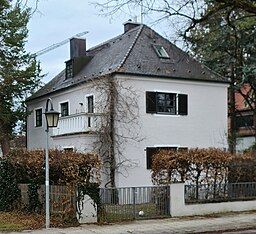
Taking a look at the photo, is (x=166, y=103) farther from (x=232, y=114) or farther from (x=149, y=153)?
(x=232, y=114)

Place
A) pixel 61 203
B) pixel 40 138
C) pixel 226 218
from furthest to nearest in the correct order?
pixel 40 138 < pixel 226 218 < pixel 61 203

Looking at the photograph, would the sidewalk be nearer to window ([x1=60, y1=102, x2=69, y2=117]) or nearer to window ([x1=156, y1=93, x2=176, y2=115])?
window ([x1=156, y1=93, x2=176, y2=115])

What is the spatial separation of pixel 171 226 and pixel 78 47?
20.2 m

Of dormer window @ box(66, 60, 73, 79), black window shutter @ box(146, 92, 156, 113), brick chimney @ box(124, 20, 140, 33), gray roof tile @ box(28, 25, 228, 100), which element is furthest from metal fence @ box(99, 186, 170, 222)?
brick chimney @ box(124, 20, 140, 33)

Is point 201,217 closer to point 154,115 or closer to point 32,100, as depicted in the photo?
point 154,115

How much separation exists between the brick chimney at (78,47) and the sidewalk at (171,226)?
18374 millimetres

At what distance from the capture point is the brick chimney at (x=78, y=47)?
1332 inches

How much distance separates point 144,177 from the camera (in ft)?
Result: 86.5

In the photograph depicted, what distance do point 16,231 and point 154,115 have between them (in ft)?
44.7

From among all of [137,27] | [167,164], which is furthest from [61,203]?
[137,27]

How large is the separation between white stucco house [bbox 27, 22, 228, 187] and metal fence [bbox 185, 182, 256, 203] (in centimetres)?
703

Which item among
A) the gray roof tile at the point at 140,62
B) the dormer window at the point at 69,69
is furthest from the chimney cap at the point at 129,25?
the dormer window at the point at 69,69

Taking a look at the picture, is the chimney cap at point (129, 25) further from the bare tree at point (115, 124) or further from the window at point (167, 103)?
the bare tree at point (115, 124)

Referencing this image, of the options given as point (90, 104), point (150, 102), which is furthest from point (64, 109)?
point (150, 102)
